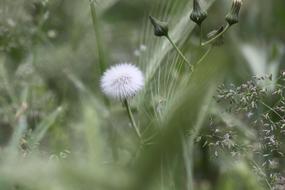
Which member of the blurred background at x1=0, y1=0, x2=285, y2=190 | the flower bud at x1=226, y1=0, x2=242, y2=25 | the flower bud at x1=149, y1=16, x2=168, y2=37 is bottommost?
the flower bud at x1=226, y1=0, x2=242, y2=25

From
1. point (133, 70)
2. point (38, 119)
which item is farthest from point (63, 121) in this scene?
point (133, 70)

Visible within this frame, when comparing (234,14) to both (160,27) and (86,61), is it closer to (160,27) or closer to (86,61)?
(160,27)

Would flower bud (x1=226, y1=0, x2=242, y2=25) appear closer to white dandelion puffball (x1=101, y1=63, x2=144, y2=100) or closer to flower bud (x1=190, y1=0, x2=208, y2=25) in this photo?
flower bud (x1=190, y1=0, x2=208, y2=25)

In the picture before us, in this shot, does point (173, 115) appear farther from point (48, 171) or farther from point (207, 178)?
point (207, 178)

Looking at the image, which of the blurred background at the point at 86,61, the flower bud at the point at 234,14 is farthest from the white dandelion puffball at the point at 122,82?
the flower bud at the point at 234,14

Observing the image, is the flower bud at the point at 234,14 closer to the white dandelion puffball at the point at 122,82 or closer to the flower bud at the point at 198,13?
the flower bud at the point at 198,13

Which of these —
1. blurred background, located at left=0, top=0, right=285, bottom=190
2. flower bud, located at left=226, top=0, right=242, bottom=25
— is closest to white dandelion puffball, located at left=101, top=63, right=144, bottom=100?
blurred background, located at left=0, top=0, right=285, bottom=190

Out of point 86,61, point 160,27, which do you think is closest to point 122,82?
point 160,27
